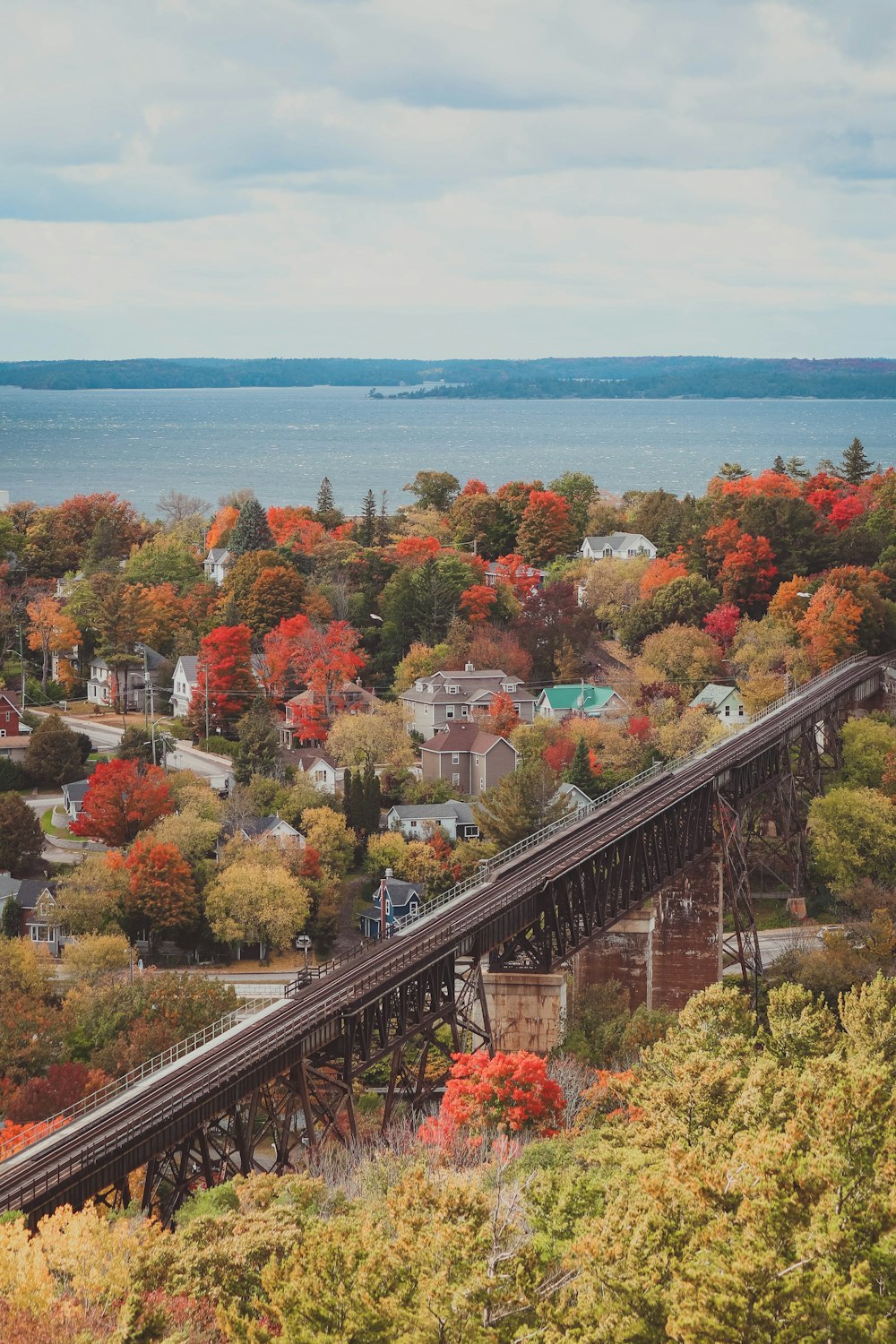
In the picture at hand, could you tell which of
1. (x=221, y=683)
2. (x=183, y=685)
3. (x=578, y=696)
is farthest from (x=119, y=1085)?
(x=183, y=685)

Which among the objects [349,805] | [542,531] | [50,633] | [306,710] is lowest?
[349,805]

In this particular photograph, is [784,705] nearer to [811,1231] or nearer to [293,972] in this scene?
[293,972]

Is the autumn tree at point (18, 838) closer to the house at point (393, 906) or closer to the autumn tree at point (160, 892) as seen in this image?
the autumn tree at point (160, 892)

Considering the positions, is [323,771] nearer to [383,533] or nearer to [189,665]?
[189,665]

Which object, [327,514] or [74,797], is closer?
[74,797]

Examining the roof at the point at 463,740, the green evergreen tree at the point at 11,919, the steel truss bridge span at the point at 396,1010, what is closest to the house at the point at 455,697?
the roof at the point at 463,740

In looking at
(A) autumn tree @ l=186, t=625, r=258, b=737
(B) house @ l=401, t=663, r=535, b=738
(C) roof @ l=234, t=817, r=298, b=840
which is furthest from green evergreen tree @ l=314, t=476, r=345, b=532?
(C) roof @ l=234, t=817, r=298, b=840

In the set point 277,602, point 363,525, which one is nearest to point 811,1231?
point 277,602
